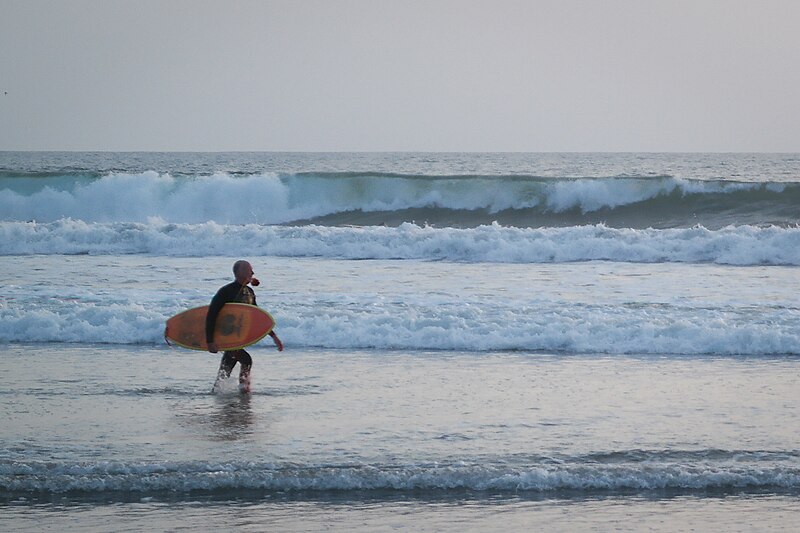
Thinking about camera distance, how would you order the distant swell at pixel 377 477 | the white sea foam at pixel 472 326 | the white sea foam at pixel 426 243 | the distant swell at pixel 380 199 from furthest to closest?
the distant swell at pixel 380 199 < the white sea foam at pixel 426 243 < the white sea foam at pixel 472 326 < the distant swell at pixel 377 477

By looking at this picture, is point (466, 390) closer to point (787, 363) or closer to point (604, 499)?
point (604, 499)

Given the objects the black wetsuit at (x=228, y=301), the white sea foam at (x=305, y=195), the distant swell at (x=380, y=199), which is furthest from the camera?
the white sea foam at (x=305, y=195)

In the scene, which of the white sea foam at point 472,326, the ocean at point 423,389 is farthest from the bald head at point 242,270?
the white sea foam at point 472,326

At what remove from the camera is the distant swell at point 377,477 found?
5.80m

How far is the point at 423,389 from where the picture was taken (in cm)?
817

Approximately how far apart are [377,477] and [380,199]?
1076 inches

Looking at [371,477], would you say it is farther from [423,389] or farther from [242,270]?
[242,270]

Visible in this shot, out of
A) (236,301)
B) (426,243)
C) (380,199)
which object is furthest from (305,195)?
(236,301)

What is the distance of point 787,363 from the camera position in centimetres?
938

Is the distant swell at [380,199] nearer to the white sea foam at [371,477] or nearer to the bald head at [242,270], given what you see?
the bald head at [242,270]

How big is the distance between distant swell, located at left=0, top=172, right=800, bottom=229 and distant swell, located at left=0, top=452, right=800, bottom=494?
77.2 ft

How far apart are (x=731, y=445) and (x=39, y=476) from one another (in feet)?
13.5

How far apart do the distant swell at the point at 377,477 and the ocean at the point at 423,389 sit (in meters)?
0.01

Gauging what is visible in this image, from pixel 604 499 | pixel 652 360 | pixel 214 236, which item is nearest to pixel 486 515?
pixel 604 499
